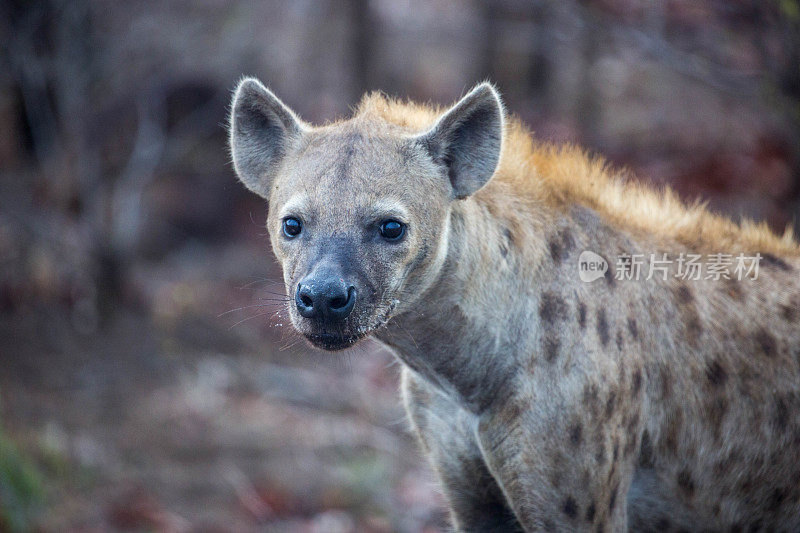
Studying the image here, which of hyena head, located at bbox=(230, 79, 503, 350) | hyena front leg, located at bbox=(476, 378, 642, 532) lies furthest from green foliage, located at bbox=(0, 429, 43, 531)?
hyena front leg, located at bbox=(476, 378, 642, 532)

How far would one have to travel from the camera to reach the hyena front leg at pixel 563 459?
7.89 feet

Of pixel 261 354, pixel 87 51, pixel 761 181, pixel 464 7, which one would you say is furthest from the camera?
pixel 464 7

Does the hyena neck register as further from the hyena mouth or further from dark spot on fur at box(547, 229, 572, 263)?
the hyena mouth

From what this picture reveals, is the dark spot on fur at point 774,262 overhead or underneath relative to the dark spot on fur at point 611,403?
overhead

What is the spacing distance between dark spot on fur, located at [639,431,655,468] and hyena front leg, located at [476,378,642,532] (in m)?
0.17

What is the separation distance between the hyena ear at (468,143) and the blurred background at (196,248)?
145 centimetres

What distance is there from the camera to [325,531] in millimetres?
4555

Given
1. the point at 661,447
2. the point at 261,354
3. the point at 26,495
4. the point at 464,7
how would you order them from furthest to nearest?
the point at 464,7, the point at 261,354, the point at 26,495, the point at 661,447

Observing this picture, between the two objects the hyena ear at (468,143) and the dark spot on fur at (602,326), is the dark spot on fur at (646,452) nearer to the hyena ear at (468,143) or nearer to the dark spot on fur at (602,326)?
the dark spot on fur at (602,326)

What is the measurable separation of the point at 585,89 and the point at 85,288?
5.43 meters

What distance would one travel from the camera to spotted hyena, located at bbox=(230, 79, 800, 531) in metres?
2.35

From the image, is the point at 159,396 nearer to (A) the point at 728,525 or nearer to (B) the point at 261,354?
(B) the point at 261,354

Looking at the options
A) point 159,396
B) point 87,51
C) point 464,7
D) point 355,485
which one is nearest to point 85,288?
point 159,396

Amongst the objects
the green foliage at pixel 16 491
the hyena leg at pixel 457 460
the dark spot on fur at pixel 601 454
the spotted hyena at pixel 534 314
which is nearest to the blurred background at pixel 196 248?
the green foliage at pixel 16 491
